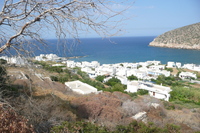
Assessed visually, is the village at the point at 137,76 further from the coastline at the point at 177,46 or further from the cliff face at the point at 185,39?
the cliff face at the point at 185,39

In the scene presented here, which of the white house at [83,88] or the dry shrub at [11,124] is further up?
the dry shrub at [11,124]

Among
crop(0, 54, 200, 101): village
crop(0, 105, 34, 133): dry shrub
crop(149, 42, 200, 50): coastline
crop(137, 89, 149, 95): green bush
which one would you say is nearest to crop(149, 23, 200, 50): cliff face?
crop(149, 42, 200, 50): coastline

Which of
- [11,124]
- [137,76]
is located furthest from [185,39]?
[11,124]

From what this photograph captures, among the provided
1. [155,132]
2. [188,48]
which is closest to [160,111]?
[155,132]

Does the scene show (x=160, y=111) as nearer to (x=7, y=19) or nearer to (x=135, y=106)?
(x=135, y=106)

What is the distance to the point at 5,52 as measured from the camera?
2.06 metres

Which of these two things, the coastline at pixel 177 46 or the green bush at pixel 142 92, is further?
the coastline at pixel 177 46

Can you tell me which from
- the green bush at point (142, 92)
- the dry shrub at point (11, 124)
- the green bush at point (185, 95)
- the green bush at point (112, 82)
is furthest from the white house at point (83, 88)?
the dry shrub at point (11, 124)

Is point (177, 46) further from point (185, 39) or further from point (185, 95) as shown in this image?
point (185, 95)

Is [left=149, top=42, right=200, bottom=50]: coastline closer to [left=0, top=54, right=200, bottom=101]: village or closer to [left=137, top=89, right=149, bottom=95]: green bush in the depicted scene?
[left=0, top=54, right=200, bottom=101]: village

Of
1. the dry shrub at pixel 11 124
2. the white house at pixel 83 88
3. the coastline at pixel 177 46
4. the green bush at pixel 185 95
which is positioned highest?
the dry shrub at pixel 11 124

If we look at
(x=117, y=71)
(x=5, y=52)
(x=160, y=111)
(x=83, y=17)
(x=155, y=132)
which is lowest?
(x=117, y=71)

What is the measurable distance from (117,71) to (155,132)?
26.5 meters

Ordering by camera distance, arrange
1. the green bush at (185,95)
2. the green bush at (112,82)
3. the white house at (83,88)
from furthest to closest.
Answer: the green bush at (112,82), the green bush at (185,95), the white house at (83,88)
